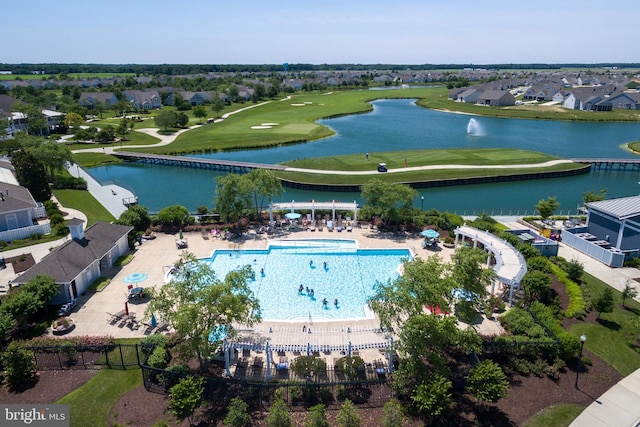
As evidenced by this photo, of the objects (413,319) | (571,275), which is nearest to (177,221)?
(413,319)

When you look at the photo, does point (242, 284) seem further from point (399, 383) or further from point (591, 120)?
point (591, 120)

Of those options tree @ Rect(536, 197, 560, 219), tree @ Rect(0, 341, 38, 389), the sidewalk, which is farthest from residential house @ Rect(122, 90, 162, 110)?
the sidewalk

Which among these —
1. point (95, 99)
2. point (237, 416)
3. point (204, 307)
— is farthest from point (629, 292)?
point (95, 99)

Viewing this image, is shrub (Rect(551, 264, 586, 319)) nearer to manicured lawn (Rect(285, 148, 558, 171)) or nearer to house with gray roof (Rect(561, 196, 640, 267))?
house with gray roof (Rect(561, 196, 640, 267))

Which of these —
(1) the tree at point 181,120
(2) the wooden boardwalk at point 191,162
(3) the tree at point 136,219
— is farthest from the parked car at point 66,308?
(1) the tree at point 181,120

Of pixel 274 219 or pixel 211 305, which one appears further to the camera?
pixel 274 219
